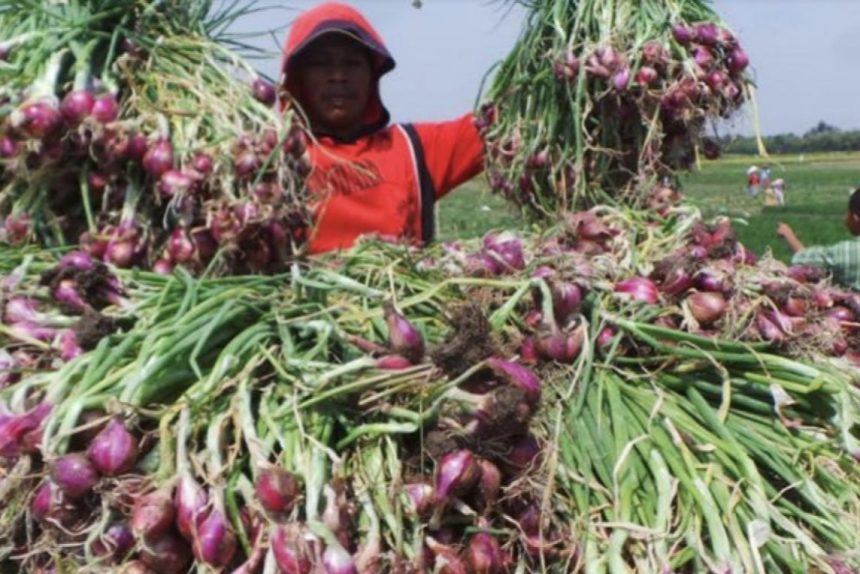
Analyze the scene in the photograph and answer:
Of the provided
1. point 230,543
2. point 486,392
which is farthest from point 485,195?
point 230,543

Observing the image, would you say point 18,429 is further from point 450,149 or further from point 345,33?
point 450,149

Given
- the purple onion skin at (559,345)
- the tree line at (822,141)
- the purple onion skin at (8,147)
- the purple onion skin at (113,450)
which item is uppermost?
the purple onion skin at (8,147)

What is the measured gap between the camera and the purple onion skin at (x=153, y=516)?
1286 millimetres

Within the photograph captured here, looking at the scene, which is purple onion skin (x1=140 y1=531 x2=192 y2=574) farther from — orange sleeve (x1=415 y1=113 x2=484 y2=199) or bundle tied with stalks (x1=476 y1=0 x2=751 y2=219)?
orange sleeve (x1=415 y1=113 x2=484 y2=199)

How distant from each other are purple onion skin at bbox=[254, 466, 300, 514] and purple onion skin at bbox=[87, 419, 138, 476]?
0.18 meters

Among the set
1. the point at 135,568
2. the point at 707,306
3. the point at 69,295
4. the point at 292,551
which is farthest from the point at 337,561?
the point at 707,306

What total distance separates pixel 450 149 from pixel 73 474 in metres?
1.91

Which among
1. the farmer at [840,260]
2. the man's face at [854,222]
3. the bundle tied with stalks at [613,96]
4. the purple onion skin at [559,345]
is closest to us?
the purple onion skin at [559,345]

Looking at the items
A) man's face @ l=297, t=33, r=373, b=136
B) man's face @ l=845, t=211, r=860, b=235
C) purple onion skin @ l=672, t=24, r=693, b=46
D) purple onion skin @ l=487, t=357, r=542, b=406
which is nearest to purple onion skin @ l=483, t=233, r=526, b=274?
purple onion skin @ l=487, t=357, r=542, b=406

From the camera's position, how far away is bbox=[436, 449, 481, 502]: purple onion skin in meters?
1.33

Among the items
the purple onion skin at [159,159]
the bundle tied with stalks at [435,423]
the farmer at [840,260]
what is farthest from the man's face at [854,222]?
the purple onion skin at [159,159]

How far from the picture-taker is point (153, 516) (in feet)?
Result: 4.23

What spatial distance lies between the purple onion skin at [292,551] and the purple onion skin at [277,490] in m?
0.03

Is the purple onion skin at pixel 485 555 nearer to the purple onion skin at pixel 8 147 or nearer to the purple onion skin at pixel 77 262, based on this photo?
the purple onion skin at pixel 77 262
